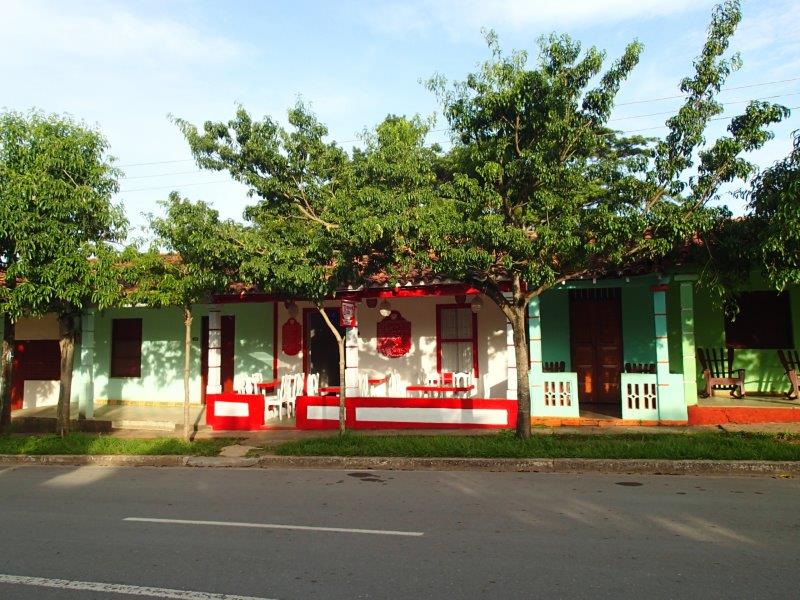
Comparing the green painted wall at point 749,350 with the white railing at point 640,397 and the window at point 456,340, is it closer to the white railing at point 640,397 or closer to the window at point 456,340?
the white railing at point 640,397

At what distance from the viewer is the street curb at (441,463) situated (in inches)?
351

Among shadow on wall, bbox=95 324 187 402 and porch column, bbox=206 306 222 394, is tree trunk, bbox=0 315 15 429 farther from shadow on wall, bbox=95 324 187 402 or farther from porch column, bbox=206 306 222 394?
shadow on wall, bbox=95 324 187 402

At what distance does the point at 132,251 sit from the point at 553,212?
291 inches

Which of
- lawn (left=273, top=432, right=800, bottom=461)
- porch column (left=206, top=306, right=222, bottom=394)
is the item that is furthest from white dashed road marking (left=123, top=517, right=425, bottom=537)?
porch column (left=206, top=306, right=222, bottom=394)

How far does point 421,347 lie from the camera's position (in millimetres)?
15109

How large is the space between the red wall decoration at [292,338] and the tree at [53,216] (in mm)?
4588

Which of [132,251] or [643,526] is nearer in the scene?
[643,526]

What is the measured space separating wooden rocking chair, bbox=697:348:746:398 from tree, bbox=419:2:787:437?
4.28 meters

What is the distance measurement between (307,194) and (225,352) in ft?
20.7

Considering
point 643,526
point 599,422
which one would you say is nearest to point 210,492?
point 643,526

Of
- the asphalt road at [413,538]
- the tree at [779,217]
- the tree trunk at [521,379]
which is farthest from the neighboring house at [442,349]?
the asphalt road at [413,538]

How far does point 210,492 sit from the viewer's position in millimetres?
8422

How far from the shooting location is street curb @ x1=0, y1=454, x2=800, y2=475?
8.91 meters

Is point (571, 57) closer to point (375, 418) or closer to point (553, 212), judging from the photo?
point (553, 212)
